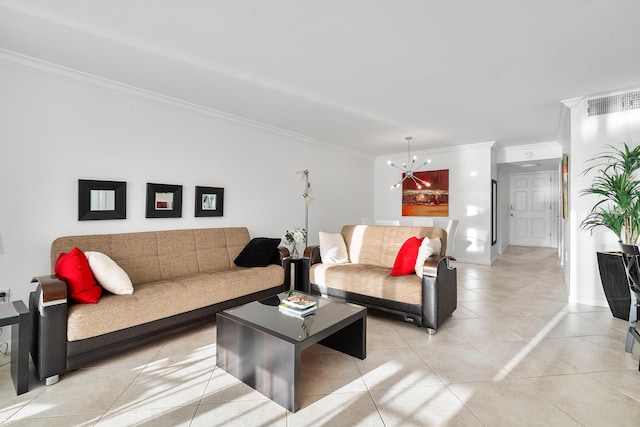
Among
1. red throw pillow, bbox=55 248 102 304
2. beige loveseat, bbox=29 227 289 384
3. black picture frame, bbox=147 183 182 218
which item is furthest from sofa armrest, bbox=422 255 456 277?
black picture frame, bbox=147 183 182 218

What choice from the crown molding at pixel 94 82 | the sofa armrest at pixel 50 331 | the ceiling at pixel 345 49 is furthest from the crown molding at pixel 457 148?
the sofa armrest at pixel 50 331

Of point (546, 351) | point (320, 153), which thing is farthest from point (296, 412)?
point (320, 153)

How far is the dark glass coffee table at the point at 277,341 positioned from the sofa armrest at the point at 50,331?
997 mm

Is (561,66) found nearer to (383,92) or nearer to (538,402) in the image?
(383,92)

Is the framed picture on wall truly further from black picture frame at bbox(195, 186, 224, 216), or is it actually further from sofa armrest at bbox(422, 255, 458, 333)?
black picture frame at bbox(195, 186, 224, 216)

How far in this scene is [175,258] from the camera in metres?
3.40

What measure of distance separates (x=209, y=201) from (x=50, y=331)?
2.35 metres

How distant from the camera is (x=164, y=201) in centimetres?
372

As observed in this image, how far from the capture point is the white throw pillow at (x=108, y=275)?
2514mm

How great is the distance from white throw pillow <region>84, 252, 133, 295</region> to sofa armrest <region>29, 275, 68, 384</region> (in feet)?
1.21

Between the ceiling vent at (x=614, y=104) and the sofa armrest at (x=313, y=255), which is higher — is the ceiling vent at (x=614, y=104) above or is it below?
above

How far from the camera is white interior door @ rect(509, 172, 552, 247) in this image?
29.0 ft

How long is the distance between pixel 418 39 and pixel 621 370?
2.84 m

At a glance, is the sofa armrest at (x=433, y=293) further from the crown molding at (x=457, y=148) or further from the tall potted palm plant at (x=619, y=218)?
the crown molding at (x=457, y=148)
